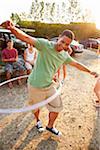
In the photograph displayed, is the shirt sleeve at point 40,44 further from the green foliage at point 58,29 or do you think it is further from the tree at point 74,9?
the tree at point 74,9

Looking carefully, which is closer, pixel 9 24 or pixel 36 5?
pixel 9 24

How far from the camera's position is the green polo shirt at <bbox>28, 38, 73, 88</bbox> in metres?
4.30

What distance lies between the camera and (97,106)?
6980mm

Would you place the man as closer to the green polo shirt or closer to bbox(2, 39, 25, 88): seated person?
the green polo shirt

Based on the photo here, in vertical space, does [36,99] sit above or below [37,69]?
below

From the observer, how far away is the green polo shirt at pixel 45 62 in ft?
14.1

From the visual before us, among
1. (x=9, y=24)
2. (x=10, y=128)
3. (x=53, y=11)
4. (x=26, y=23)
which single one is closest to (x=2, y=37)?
(x=10, y=128)

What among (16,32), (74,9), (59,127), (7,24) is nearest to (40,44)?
(16,32)

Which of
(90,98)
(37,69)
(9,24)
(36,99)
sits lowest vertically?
(90,98)

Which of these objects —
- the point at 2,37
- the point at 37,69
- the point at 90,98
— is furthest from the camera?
the point at 2,37

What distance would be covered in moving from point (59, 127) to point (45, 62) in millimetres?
1677

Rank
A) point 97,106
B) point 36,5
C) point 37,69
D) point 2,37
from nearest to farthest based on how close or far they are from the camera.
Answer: point 37,69, point 97,106, point 2,37, point 36,5

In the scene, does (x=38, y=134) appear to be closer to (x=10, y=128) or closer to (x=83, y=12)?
(x=10, y=128)

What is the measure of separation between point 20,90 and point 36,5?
27964 millimetres
